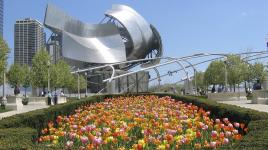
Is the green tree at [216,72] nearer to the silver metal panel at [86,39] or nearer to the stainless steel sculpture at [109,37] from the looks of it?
the stainless steel sculpture at [109,37]

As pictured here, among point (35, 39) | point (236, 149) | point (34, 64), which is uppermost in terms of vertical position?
point (35, 39)

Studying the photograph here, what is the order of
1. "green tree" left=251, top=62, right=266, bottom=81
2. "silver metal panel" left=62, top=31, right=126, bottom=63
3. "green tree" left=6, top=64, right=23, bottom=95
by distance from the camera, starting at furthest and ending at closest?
"silver metal panel" left=62, top=31, right=126, bottom=63 → "green tree" left=251, top=62, right=266, bottom=81 → "green tree" left=6, top=64, right=23, bottom=95

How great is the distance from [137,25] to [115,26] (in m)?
4.76

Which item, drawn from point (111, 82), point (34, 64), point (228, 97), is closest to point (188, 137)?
point (228, 97)

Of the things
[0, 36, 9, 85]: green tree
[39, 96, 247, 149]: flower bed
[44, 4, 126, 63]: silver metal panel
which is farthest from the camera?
[44, 4, 126, 63]: silver metal panel

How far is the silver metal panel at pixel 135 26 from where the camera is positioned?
81938 millimetres

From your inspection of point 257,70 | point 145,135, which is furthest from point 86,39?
point 145,135

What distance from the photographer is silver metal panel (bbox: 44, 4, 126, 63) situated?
258 feet

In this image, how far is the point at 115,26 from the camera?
85.8 metres

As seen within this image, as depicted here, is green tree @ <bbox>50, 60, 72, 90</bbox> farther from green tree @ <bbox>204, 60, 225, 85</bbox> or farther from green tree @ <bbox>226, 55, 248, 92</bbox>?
green tree @ <bbox>204, 60, 225, 85</bbox>

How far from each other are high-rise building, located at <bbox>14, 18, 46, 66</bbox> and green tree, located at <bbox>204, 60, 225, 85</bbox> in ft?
198

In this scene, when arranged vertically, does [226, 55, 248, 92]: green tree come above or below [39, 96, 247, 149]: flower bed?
above

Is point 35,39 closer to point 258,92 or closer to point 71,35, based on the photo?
point 71,35

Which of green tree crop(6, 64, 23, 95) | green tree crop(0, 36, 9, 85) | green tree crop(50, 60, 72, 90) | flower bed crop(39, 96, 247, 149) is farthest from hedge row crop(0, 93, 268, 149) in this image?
green tree crop(6, 64, 23, 95)
